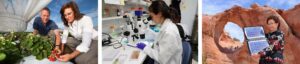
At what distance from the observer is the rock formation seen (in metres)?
3.31

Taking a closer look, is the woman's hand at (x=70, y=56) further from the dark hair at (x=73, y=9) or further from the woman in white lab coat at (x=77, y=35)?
the dark hair at (x=73, y=9)

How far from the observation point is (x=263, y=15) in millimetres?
3314

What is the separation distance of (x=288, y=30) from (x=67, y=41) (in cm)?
139

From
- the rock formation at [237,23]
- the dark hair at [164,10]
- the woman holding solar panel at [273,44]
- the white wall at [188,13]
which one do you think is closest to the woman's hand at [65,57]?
the dark hair at [164,10]

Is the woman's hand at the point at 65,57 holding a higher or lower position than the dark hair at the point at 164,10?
lower

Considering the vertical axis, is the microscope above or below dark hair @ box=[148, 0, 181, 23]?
below

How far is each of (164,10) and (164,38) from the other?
0.57 ft

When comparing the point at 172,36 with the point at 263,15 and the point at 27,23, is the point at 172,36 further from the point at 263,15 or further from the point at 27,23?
the point at 27,23

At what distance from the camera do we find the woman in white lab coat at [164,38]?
3.22 metres

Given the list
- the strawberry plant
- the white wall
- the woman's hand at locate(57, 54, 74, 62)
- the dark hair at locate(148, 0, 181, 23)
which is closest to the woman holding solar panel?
the white wall

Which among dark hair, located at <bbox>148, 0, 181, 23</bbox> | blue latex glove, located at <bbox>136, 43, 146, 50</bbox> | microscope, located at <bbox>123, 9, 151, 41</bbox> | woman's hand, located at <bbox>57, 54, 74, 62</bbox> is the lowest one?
woman's hand, located at <bbox>57, 54, 74, 62</bbox>

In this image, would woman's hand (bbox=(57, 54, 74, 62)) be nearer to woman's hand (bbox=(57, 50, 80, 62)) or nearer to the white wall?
woman's hand (bbox=(57, 50, 80, 62))

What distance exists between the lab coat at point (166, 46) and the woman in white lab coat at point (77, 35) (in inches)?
13.5

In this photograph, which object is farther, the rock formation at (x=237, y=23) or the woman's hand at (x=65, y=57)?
the rock formation at (x=237, y=23)
